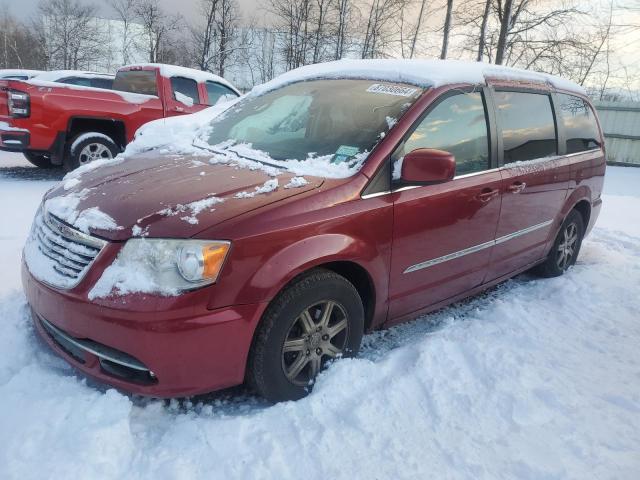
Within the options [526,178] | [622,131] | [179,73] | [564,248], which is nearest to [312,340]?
[526,178]

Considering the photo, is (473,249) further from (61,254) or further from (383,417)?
(61,254)

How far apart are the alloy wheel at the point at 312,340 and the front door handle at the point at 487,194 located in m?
1.29

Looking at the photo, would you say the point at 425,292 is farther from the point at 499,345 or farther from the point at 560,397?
the point at 560,397

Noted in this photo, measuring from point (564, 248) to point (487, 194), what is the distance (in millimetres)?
1846

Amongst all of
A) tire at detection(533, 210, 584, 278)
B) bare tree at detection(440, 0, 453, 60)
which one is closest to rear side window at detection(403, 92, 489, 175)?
tire at detection(533, 210, 584, 278)

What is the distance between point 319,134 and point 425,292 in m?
1.18

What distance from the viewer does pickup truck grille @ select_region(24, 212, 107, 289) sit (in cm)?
214

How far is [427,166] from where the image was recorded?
2.59m

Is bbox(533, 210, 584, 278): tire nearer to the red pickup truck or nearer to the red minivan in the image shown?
the red minivan

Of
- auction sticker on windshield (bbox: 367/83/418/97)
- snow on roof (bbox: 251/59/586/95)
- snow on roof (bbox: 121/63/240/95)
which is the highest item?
snow on roof (bbox: 121/63/240/95)

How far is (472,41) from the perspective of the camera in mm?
16906

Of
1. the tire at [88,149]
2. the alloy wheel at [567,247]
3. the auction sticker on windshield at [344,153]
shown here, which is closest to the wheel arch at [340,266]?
the auction sticker on windshield at [344,153]

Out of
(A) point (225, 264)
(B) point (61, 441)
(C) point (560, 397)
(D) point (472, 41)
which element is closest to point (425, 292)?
(C) point (560, 397)

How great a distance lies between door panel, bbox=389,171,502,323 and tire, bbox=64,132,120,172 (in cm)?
573
